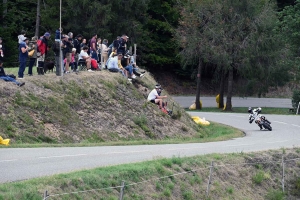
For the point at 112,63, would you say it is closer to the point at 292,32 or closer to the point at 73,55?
the point at 73,55

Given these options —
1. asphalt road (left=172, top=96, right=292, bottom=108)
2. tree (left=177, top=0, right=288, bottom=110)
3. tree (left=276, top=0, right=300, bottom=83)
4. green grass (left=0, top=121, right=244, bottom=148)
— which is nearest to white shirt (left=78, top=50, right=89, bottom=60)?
green grass (left=0, top=121, right=244, bottom=148)

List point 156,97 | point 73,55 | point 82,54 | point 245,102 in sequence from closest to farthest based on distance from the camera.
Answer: point 73,55 → point 82,54 → point 156,97 → point 245,102

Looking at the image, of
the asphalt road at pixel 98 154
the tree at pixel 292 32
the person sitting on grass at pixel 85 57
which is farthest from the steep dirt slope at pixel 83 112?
the tree at pixel 292 32

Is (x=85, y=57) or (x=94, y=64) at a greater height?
(x=85, y=57)

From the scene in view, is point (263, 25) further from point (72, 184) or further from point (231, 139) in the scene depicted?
point (72, 184)

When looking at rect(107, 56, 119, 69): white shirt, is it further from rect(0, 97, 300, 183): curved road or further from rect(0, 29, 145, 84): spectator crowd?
rect(0, 97, 300, 183): curved road

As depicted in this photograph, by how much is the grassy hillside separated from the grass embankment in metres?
5.73

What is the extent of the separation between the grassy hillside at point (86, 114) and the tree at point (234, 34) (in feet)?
65.0

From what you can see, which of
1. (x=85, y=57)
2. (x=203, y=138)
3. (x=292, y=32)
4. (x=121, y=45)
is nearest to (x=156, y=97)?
(x=121, y=45)

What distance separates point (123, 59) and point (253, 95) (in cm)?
3626

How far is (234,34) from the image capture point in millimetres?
54781

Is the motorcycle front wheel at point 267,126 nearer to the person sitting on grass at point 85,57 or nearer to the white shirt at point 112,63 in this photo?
the white shirt at point 112,63

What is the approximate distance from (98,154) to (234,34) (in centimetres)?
3658

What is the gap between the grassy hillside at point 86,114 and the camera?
974 inches
